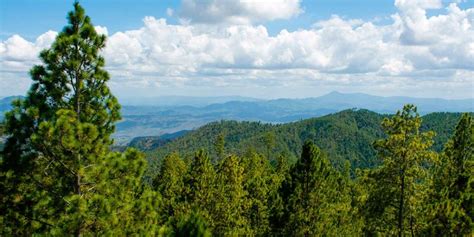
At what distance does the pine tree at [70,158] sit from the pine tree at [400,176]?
14.2m

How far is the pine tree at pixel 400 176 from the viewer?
22.5 m

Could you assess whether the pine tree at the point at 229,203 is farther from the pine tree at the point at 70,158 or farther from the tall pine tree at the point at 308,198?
the pine tree at the point at 70,158

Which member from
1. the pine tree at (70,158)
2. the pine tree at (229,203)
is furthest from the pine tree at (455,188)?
the pine tree at (229,203)

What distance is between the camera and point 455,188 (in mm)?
21328

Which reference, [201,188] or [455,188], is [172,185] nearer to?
[201,188]

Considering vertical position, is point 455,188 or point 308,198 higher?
point 455,188

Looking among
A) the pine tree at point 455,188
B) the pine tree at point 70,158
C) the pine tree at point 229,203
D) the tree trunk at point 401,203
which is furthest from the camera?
the pine tree at point 229,203

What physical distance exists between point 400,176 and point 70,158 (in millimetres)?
17623

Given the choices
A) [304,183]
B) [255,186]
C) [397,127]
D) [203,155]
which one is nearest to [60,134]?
[397,127]

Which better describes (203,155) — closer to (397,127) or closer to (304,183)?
(304,183)

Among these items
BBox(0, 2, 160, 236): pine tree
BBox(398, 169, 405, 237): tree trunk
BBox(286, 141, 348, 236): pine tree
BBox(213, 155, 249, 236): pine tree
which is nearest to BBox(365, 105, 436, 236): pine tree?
BBox(398, 169, 405, 237): tree trunk

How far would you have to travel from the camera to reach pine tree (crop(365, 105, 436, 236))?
73.8 ft

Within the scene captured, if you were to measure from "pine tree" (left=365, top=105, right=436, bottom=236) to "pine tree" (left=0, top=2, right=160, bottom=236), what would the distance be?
14193 millimetres

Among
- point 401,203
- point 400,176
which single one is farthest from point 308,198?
point 400,176
